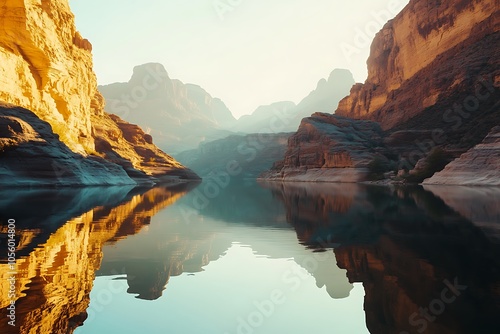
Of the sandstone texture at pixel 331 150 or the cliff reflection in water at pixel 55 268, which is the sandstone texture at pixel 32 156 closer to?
the cliff reflection in water at pixel 55 268

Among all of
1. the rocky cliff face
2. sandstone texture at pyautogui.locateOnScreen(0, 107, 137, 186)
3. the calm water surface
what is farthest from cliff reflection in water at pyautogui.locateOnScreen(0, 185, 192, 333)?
the rocky cliff face

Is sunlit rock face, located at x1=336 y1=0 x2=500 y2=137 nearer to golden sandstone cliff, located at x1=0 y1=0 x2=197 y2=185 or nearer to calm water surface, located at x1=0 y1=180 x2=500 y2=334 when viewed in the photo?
calm water surface, located at x1=0 y1=180 x2=500 y2=334

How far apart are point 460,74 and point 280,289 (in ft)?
298

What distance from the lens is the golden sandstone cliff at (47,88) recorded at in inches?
1634

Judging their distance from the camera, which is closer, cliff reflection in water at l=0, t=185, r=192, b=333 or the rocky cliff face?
cliff reflection in water at l=0, t=185, r=192, b=333

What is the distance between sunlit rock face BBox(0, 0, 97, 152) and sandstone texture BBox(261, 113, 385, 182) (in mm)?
55411

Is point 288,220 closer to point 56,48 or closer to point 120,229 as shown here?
point 120,229

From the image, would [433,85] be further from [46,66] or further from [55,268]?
[55,268]

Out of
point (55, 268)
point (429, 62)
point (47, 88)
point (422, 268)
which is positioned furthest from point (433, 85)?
point (55, 268)

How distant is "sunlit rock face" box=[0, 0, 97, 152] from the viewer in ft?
185

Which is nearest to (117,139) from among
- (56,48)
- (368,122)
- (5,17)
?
(56,48)

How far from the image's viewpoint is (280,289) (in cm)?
731

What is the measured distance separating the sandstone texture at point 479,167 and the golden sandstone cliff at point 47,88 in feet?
163

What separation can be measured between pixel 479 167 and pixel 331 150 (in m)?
47.4
